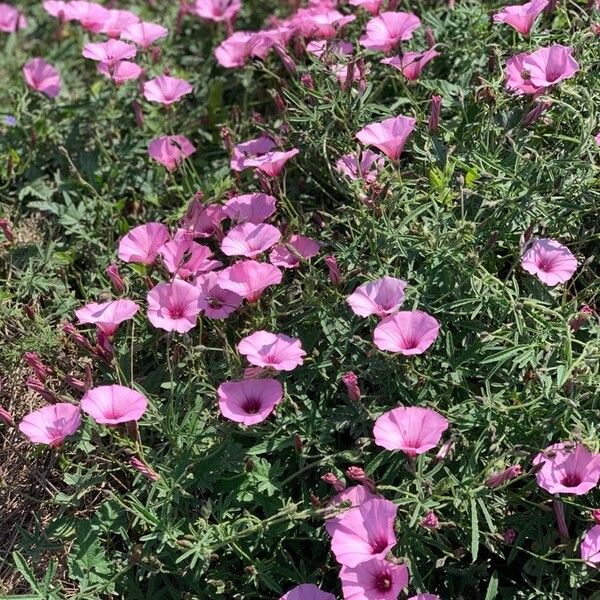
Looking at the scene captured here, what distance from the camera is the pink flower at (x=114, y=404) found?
6.98ft

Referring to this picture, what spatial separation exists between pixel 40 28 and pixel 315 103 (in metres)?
1.54

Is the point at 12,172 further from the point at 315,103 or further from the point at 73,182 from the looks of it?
the point at 315,103

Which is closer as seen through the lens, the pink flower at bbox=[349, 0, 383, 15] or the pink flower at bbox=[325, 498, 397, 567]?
the pink flower at bbox=[325, 498, 397, 567]

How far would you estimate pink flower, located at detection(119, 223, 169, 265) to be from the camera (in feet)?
8.08

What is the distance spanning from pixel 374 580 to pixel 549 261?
816 mm

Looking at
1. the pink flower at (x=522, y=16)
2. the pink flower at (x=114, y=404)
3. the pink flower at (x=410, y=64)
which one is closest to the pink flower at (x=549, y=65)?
the pink flower at (x=522, y=16)

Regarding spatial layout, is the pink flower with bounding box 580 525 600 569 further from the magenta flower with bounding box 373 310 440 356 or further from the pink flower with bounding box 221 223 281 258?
the pink flower with bounding box 221 223 281 258

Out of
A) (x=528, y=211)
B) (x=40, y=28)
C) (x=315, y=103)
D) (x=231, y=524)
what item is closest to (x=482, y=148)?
(x=528, y=211)

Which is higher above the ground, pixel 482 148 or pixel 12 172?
pixel 482 148

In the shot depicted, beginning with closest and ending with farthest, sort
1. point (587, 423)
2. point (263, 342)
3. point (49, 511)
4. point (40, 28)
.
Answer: point (587, 423) → point (263, 342) → point (49, 511) → point (40, 28)

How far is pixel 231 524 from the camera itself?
212 centimetres

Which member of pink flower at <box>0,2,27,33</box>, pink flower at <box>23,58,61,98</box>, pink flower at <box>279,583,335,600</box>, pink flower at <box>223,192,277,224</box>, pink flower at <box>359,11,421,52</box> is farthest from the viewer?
pink flower at <box>0,2,27,33</box>

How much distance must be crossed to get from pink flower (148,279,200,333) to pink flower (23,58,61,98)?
116cm

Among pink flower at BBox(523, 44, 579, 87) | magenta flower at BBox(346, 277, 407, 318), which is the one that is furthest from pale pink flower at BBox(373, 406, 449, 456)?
pink flower at BBox(523, 44, 579, 87)
